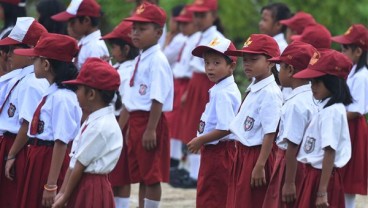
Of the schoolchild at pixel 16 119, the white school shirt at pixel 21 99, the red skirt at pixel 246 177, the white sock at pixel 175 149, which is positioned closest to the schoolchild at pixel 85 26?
the schoolchild at pixel 16 119

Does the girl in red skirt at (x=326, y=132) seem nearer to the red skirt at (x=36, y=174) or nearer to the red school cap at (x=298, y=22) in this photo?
the red skirt at (x=36, y=174)

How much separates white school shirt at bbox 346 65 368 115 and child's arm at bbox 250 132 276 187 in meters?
1.75

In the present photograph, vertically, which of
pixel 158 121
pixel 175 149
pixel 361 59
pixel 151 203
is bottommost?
pixel 175 149

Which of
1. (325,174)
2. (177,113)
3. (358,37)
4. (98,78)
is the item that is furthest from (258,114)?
(177,113)

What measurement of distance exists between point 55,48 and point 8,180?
1.02 metres

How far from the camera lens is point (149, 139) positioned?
7.79 metres

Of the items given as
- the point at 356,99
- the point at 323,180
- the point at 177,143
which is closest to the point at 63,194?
the point at 323,180

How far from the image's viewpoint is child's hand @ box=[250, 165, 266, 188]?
659cm

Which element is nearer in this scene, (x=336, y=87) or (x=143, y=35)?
(x=336, y=87)

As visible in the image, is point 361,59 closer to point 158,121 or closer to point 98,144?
point 158,121

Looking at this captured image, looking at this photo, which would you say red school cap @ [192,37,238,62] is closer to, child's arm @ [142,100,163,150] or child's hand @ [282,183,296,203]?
child's arm @ [142,100,163,150]

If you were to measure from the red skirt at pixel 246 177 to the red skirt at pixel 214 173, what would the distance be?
0.27 metres

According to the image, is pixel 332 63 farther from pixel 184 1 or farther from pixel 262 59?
pixel 184 1

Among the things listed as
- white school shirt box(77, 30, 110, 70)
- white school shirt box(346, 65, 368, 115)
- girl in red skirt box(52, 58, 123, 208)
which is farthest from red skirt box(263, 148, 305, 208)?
white school shirt box(77, 30, 110, 70)
